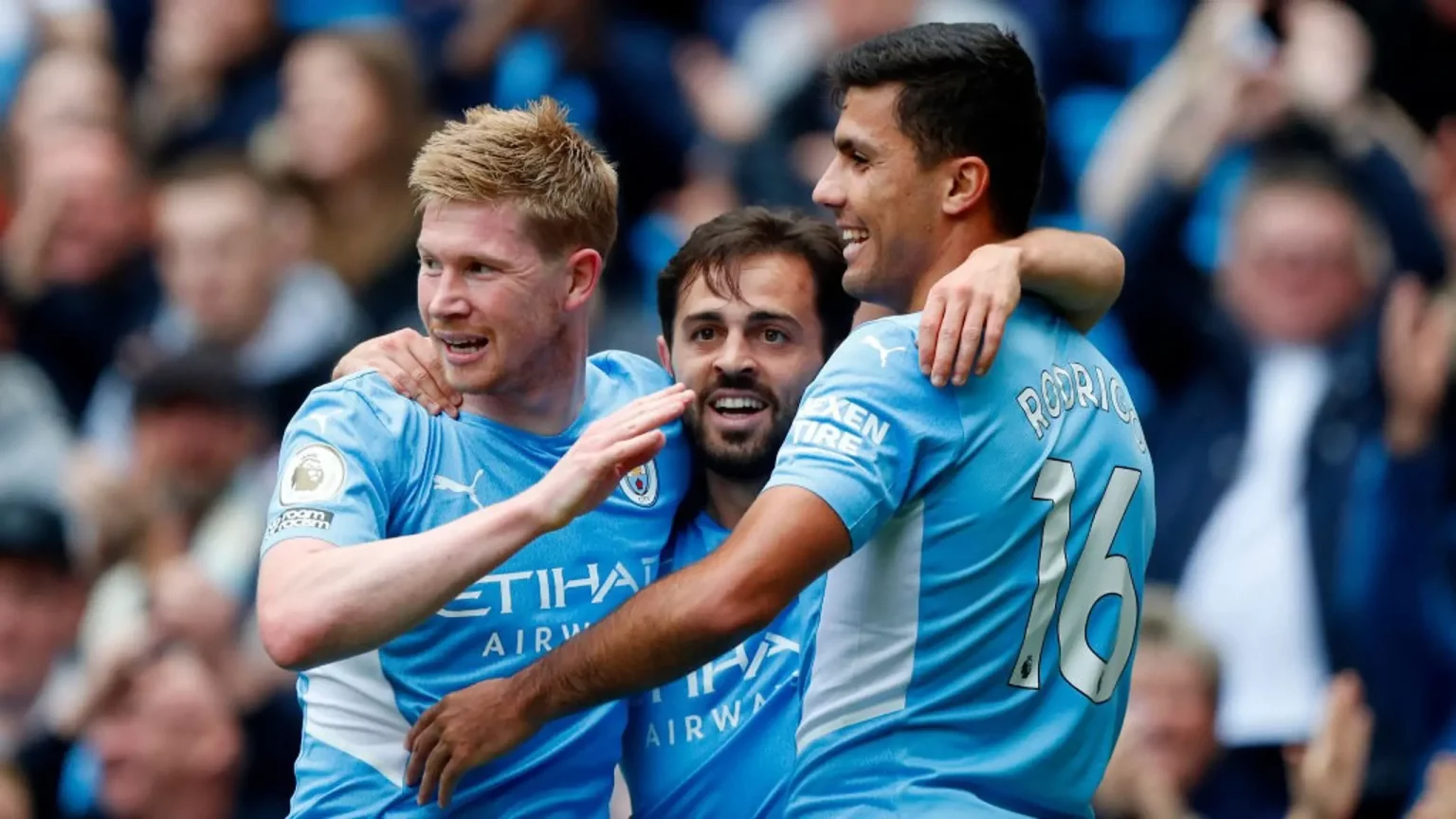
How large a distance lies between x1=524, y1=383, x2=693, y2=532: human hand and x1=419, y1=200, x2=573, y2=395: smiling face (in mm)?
448

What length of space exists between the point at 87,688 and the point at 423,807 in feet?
14.6

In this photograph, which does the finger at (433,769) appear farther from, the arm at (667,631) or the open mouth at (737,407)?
the open mouth at (737,407)

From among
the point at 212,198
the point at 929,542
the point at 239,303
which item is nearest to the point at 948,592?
the point at 929,542

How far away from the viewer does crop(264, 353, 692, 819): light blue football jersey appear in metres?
4.59

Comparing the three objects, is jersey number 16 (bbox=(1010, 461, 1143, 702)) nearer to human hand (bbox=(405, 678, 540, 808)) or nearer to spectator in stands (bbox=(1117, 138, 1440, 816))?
human hand (bbox=(405, 678, 540, 808))

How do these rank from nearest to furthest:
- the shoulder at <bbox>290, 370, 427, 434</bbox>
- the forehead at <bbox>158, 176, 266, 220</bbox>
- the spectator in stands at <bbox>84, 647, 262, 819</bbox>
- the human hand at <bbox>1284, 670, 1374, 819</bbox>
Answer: the shoulder at <bbox>290, 370, 427, 434</bbox>
the human hand at <bbox>1284, 670, 1374, 819</bbox>
the spectator in stands at <bbox>84, 647, 262, 819</bbox>
the forehead at <bbox>158, 176, 266, 220</bbox>

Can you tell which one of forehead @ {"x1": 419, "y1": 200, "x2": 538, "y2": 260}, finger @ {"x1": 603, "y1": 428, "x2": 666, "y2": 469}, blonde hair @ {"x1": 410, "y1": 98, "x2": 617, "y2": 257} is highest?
blonde hair @ {"x1": 410, "y1": 98, "x2": 617, "y2": 257}

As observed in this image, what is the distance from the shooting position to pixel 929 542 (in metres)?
4.32

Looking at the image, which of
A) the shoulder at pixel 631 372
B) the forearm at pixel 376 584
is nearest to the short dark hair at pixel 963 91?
the shoulder at pixel 631 372

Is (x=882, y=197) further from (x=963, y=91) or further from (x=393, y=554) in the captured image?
(x=393, y=554)

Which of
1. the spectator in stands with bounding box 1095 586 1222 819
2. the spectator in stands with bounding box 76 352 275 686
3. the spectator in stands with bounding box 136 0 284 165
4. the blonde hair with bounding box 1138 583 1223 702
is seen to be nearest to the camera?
the spectator in stands with bounding box 1095 586 1222 819

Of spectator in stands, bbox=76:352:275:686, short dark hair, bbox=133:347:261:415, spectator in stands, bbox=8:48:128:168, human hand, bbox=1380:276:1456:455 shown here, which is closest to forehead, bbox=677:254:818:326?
human hand, bbox=1380:276:1456:455

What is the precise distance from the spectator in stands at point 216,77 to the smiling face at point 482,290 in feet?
22.0

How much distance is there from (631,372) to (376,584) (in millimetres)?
1302
